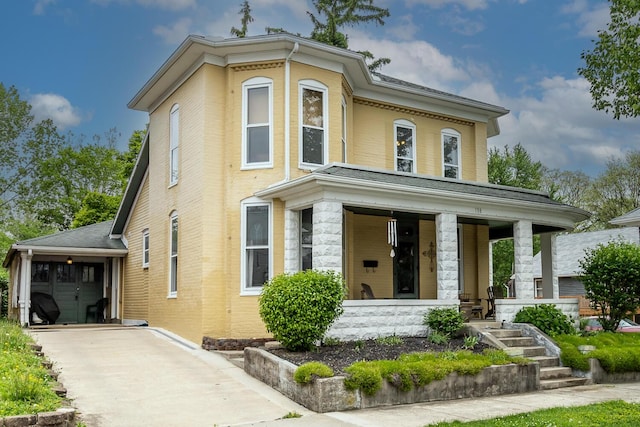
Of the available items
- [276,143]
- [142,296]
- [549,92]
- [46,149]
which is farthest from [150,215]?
[549,92]

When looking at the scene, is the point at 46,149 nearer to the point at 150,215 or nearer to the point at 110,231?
the point at 110,231

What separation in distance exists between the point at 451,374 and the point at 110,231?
50.0ft

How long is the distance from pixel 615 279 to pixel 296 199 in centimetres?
768

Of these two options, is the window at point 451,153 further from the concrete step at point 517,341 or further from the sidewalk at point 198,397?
the sidewalk at point 198,397

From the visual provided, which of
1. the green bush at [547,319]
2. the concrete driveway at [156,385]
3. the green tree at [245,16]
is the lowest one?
the concrete driveway at [156,385]

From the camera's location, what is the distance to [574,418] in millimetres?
8180

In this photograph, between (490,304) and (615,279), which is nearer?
(615,279)

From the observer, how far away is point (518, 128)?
46062mm

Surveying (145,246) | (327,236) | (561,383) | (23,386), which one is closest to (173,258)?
(145,246)

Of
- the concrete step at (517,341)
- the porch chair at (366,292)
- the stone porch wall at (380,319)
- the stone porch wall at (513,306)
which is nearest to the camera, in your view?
the stone porch wall at (380,319)

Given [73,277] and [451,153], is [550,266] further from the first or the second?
[73,277]

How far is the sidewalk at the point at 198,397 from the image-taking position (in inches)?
337

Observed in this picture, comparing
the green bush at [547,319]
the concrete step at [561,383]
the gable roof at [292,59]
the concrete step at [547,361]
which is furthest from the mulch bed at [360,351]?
the gable roof at [292,59]

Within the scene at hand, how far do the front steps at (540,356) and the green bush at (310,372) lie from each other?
4261mm
